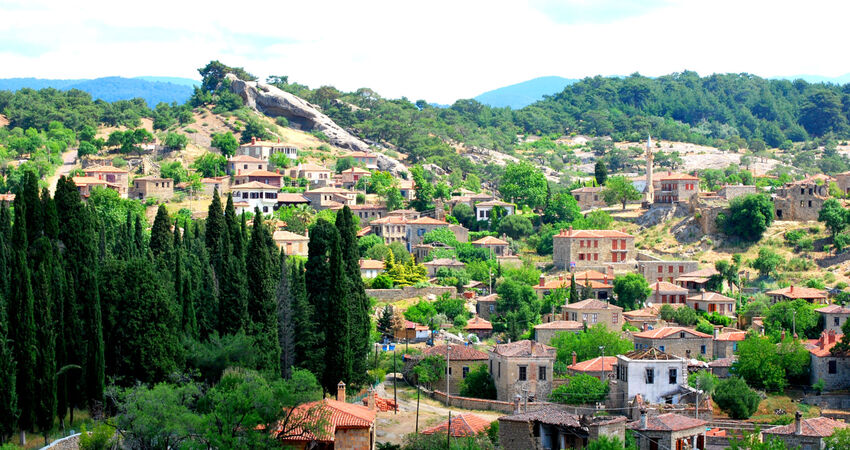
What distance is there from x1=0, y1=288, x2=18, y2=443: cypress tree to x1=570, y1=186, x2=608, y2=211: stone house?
7418cm

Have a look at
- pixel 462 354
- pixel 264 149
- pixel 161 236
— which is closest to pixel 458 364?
pixel 462 354

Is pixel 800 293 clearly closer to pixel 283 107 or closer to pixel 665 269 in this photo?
pixel 665 269

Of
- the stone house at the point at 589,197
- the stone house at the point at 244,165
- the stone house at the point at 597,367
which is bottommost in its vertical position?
the stone house at the point at 597,367

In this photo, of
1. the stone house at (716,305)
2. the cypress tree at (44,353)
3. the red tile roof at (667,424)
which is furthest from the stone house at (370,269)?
the cypress tree at (44,353)

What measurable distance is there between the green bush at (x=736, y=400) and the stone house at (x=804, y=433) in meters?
6.84

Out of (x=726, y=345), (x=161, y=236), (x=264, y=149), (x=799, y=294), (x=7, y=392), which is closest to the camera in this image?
(x=7, y=392)

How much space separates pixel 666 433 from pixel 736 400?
11696 mm

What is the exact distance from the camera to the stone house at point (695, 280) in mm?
79938

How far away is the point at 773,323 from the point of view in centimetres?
6850

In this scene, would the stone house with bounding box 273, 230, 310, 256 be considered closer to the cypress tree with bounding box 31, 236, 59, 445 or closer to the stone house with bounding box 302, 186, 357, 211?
the stone house with bounding box 302, 186, 357, 211

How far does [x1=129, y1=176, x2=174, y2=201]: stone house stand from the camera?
10012 cm

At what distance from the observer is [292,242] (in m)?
84.6

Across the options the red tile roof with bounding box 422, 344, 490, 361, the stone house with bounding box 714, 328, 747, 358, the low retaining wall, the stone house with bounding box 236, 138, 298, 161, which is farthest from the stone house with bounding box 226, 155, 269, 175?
the stone house with bounding box 714, 328, 747, 358

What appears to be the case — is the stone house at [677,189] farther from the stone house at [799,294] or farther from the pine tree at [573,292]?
the pine tree at [573,292]
